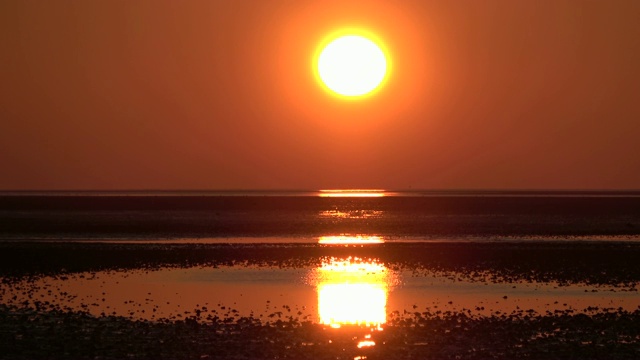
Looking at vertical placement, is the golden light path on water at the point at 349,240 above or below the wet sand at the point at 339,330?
above

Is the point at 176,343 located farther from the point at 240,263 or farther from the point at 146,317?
the point at 240,263

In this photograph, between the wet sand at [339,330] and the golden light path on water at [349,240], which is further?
the golden light path on water at [349,240]

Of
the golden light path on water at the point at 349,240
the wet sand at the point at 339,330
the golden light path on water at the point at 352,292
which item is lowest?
the wet sand at the point at 339,330

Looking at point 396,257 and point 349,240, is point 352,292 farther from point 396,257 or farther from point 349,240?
point 349,240

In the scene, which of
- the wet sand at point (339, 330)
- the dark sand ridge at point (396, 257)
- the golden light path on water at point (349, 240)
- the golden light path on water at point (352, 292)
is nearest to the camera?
the wet sand at point (339, 330)

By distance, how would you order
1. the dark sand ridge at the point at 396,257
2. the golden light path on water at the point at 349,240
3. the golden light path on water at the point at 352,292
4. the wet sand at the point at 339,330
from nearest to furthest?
the wet sand at the point at 339,330 → the golden light path on water at the point at 352,292 → the dark sand ridge at the point at 396,257 → the golden light path on water at the point at 349,240

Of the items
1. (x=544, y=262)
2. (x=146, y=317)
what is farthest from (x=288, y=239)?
(x=146, y=317)

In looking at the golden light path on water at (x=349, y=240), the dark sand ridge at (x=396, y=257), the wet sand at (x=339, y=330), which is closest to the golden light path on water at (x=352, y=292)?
the wet sand at (x=339, y=330)

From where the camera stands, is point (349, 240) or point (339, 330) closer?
point (339, 330)

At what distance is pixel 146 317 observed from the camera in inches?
1085

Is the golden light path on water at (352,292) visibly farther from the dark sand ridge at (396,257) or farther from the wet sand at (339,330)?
the dark sand ridge at (396,257)

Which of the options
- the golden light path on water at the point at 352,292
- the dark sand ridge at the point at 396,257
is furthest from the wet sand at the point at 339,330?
the golden light path on water at the point at 352,292

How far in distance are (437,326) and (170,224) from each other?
5931 cm

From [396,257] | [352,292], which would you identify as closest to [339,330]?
[352,292]
